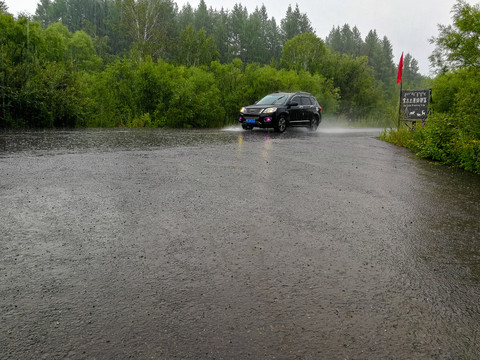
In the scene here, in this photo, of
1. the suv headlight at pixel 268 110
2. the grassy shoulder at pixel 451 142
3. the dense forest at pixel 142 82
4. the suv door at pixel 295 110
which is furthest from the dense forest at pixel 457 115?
the suv headlight at pixel 268 110

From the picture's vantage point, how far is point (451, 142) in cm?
1108

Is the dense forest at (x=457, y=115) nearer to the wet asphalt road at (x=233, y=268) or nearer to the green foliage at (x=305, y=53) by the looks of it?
the wet asphalt road at (x=233, y=268)

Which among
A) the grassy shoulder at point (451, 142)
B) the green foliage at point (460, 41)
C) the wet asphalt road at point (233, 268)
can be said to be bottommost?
the wet asphalt road at point (233, 268)

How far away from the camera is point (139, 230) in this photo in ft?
14.5

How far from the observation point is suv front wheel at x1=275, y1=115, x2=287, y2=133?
19.1 m

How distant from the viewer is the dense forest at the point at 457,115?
1021cm

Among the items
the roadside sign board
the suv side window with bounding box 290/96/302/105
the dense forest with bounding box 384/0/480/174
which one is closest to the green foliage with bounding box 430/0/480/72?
the dense forest with bounding box 384/0/480/174

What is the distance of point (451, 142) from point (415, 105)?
17.3 feet

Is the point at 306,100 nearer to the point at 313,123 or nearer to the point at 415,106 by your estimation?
the point at 313,123

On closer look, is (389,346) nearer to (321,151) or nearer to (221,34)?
(321,151)

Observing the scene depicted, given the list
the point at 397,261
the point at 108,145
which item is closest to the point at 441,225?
the point at 397,261

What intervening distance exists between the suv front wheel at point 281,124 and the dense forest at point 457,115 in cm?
477

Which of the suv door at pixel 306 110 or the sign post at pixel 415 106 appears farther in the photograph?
the suv door at pixel 306 110

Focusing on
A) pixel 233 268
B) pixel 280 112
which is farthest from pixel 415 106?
pixel 233 268
